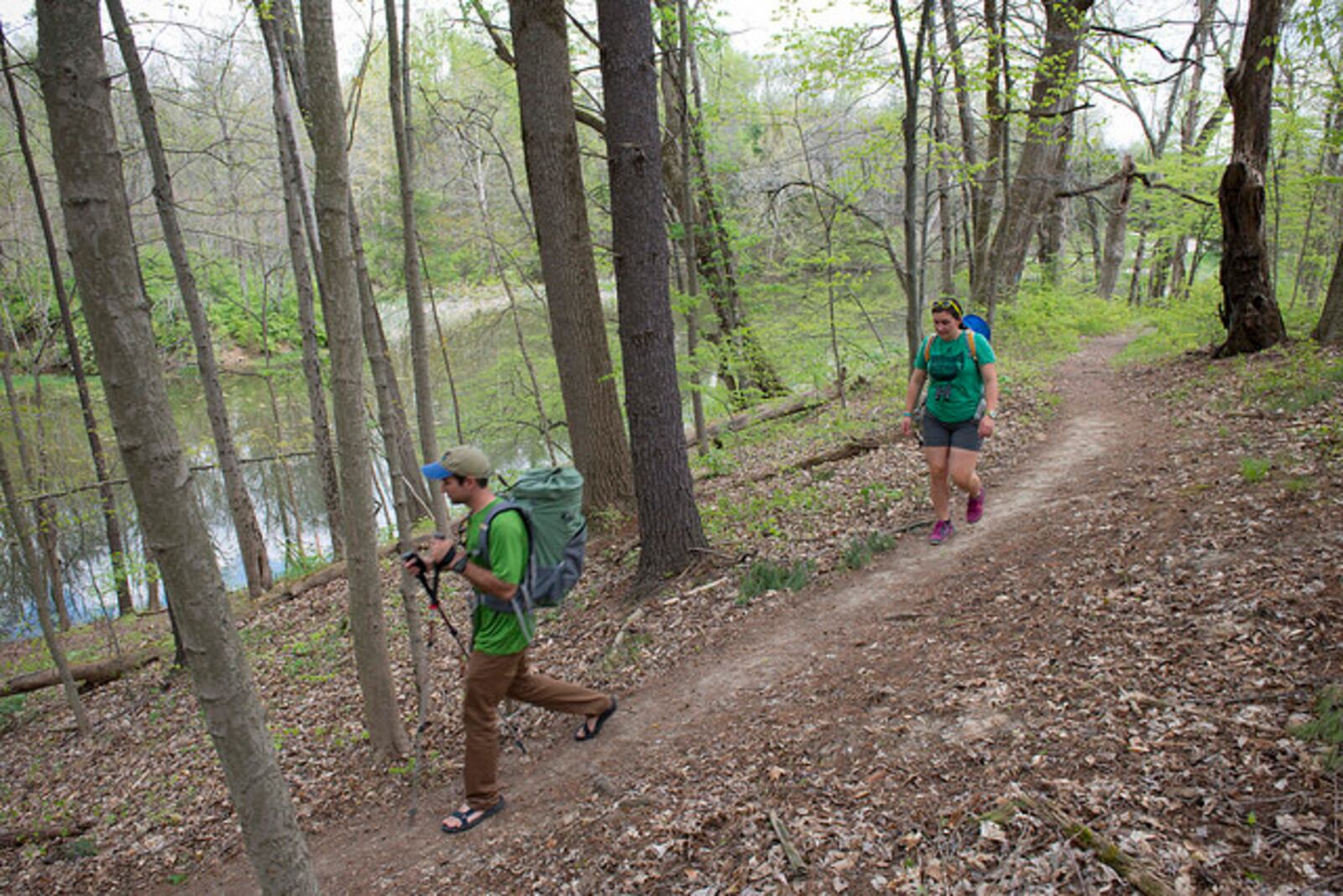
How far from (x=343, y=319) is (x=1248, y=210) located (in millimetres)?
11096

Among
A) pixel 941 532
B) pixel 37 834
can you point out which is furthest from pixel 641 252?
pixel 37 834

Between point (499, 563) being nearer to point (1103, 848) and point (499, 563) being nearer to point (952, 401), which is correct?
point (1103, 848)

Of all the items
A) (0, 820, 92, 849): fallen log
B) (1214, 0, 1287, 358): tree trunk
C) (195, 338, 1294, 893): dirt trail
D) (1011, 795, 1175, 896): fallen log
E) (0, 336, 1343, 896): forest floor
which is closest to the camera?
(1011, 795, 1175, 896): fallen log

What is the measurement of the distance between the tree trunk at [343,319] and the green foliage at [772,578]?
2.89 metres

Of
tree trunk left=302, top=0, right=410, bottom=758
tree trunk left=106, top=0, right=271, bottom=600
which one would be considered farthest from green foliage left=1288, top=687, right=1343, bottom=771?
tree trunk left=106, top=0, right=271, bottom=600

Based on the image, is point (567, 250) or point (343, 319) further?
point (567, 250)

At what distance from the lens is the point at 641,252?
6.20 meters

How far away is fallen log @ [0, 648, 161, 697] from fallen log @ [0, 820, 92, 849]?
155 inches

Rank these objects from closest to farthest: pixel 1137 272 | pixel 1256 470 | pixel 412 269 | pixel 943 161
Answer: pixel 1256 470
pixel 412 269
pixel 943 161
pixel 1137 272

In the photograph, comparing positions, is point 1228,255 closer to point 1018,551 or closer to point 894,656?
point 1018,551

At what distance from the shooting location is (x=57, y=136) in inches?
83.8

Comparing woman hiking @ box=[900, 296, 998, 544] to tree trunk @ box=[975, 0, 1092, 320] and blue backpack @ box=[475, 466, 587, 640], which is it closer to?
blue backpack @ box=[475, 466, 587, 640]

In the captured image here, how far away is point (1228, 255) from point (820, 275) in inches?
239

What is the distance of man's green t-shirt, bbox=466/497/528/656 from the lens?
13.4 ft
